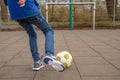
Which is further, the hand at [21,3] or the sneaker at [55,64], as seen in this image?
the hand at [21,3]

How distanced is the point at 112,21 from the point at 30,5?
1350cm

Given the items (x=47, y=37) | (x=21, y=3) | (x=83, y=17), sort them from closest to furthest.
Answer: (x=21, y=3) → (x=47, y=37) → (x=83, y=17)

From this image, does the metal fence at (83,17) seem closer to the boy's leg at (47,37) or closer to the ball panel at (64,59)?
the ball panel at (64,59)

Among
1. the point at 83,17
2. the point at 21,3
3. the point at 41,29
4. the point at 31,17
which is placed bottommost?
the point at 83,17

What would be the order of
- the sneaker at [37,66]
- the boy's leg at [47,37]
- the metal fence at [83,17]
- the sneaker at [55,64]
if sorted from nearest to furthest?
1. the sneaker at [55,64]
2. the boy's leg at [47,37]
3. the sneaker at [37,66]
4. the metal fence at [83,17]

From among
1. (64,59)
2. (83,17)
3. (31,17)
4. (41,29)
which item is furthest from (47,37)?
(83,17)

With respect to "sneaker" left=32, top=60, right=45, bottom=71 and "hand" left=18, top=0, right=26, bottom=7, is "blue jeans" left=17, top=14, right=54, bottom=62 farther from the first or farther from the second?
"hand" left=18, top=0, right=26, bottom=7

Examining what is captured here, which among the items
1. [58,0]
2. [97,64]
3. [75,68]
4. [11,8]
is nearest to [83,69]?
[75,68]

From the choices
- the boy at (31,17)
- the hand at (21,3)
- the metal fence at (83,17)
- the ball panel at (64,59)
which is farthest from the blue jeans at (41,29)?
the metal fence at (83,17)

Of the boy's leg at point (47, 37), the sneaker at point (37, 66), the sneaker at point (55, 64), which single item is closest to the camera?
the sneaker at point (55, 64)

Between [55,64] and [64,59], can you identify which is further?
[64,59]

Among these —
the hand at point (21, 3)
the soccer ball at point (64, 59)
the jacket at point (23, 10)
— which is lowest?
the soccer ball at point (64, 59)

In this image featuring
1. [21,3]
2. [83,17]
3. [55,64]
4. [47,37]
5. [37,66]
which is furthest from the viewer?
[83,17]

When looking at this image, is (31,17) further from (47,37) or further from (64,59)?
(64,59)
